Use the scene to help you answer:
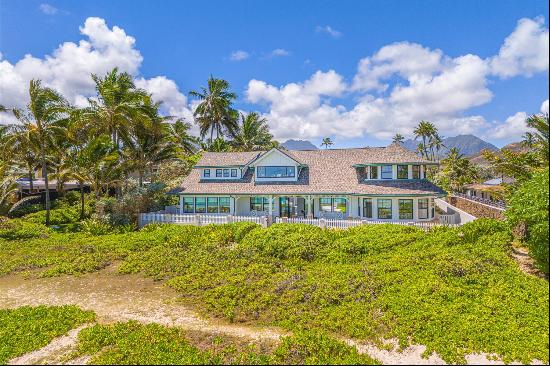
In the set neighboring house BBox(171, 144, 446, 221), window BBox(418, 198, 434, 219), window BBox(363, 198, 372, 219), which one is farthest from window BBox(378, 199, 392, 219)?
window BBox(418, 198, 434, 219)

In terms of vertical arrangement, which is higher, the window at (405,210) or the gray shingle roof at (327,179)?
the gray shingle roof at (327,179)

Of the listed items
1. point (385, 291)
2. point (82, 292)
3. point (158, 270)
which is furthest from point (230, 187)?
point (385, 291)

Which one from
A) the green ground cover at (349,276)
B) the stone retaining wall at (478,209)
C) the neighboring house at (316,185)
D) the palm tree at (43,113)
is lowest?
the green ground cover at (349,276)

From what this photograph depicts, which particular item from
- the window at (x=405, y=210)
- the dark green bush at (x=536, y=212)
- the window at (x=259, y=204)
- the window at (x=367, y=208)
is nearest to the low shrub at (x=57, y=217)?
the window at (x=259, y=204)

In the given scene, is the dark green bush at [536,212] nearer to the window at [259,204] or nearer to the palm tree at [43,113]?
the window at [259,204]

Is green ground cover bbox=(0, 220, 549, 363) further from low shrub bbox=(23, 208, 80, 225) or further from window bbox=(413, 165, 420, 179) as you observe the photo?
window bbox=(413, 165, 420, 179)

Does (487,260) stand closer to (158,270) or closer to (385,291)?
(385,291)
